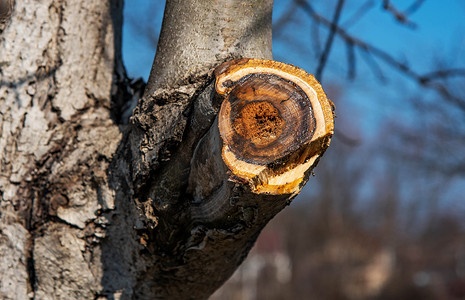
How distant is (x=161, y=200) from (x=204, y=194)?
0.48ft

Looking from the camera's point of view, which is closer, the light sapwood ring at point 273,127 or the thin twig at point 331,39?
the light sapwood ring at point 273,127

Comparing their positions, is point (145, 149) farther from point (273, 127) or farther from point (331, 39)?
point (331, 39)

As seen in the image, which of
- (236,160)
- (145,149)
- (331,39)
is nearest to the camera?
(236,160)

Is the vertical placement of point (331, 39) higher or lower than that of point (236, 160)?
higher

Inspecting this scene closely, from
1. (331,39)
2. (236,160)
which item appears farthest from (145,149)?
(331,39)

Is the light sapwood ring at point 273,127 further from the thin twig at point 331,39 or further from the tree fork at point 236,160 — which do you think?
the thin twig at point 331,39

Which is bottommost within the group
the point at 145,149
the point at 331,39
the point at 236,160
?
the point at 236,160

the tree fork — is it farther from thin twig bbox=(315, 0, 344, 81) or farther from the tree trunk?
thin twig bbox=(315, 0, 344, 81)

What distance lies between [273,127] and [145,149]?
1.34 feet

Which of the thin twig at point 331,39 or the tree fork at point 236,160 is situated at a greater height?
the thin twig at point 331,39

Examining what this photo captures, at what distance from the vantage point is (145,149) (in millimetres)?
1220

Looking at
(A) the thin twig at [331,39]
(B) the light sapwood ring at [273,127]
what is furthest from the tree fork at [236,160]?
(A) the thin twig at [331,39]

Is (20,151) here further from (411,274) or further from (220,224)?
(411,274)

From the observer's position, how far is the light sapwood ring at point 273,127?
3.19 feet
